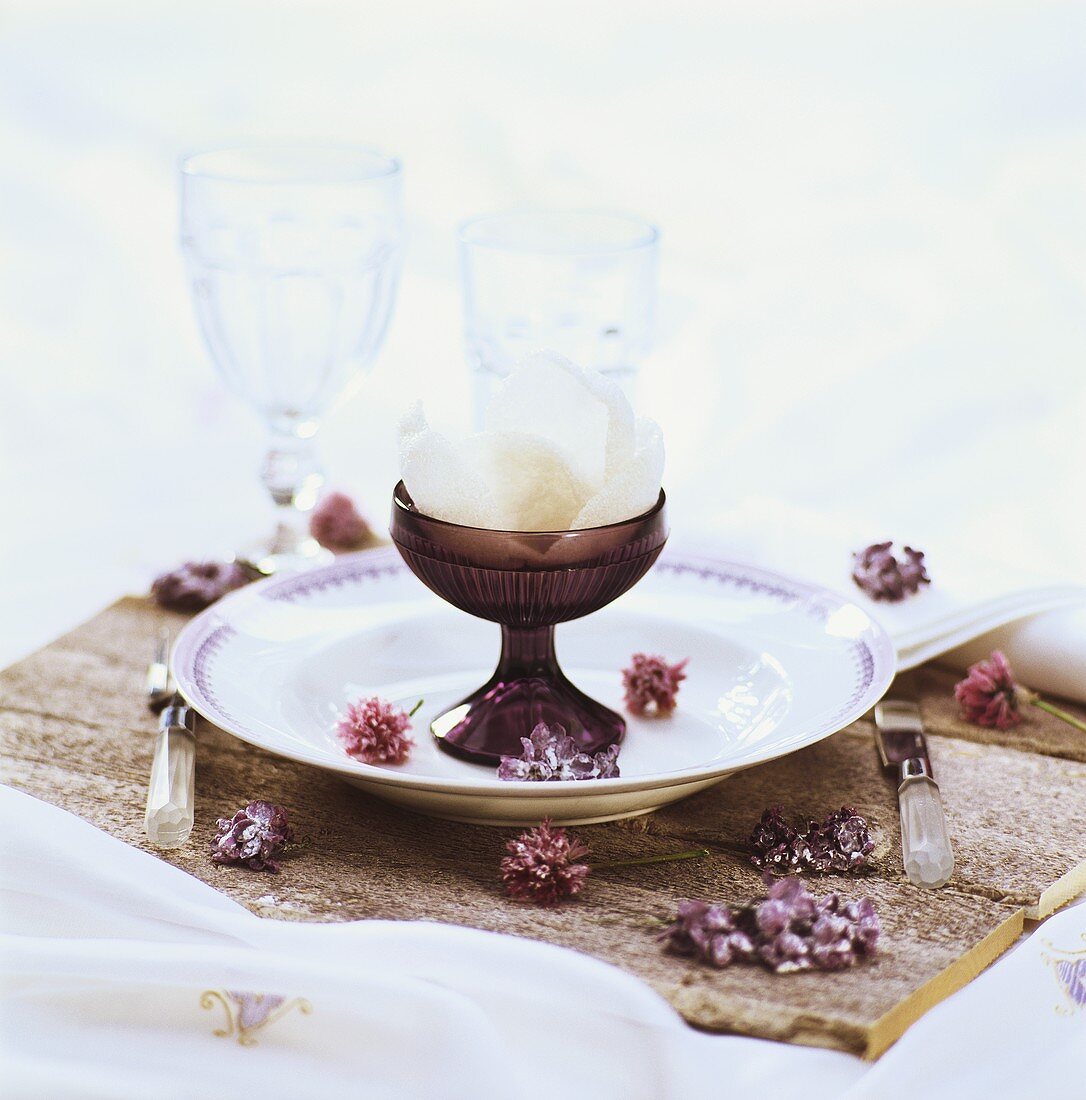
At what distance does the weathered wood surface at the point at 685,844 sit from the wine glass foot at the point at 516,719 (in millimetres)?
63

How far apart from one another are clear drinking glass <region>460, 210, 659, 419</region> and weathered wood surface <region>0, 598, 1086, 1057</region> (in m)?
0.46

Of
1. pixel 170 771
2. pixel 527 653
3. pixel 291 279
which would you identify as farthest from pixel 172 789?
pixel 291 279

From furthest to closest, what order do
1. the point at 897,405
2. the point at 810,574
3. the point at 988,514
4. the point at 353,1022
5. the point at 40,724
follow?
the point at 897,405 < the point at 988,514 < the point at 810,574 < the point at 40,724 < the point at 353,1022

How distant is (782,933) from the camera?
2.49ft

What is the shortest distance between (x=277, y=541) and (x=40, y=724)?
0.39 m

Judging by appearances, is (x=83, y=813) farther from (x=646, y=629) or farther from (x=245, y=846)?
(x=646, y=629)

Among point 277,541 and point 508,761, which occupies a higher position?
point 508,761

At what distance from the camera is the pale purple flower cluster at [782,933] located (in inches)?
29.6

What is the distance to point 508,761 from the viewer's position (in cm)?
88

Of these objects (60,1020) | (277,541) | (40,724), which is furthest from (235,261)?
(60,1020)

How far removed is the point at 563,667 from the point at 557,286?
0.38 m

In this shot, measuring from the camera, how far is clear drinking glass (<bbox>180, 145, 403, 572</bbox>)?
1.31m

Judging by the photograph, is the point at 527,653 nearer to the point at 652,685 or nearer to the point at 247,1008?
the point at 652,685

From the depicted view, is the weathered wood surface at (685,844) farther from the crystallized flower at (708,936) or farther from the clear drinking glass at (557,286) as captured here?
the clear drinking glass at (557,286)
